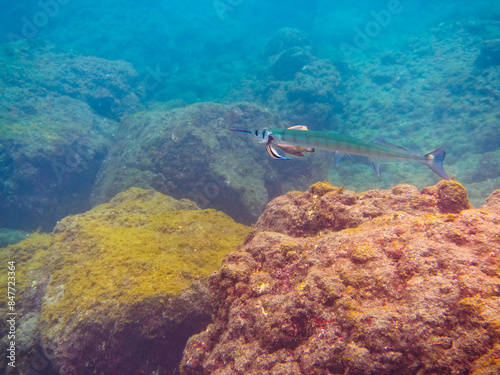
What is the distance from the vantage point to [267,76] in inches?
656

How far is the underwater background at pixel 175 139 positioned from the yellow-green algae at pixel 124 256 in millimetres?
31

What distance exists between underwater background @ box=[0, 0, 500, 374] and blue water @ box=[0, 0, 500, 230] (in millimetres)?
101

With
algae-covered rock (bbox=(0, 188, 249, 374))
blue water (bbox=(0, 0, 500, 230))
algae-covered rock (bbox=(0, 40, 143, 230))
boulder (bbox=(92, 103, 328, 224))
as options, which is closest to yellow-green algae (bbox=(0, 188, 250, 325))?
algae-covered rock (bbox=(0, 188, 249, 374))

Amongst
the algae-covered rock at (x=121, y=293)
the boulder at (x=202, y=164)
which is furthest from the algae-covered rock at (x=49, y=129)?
the algae-covered rock at (x=121, y=293)

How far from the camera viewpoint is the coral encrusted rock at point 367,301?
4.65 feet

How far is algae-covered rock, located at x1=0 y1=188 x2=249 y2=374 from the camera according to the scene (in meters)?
3.23

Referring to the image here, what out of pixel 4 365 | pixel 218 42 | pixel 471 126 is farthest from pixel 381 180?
pixel 218 42

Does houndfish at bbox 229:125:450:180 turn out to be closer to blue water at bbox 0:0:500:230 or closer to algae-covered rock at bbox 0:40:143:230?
blue water at bbox 0:0:500:230

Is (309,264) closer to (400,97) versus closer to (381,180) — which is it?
(381,180)

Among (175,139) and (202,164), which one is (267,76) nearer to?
(175,139)

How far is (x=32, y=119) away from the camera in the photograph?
1014 cm

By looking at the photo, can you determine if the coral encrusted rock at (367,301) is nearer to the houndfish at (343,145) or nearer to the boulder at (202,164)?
the houndfish at (343,145)

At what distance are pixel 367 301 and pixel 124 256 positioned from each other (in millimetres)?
3571

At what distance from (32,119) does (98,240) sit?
32.8ft
